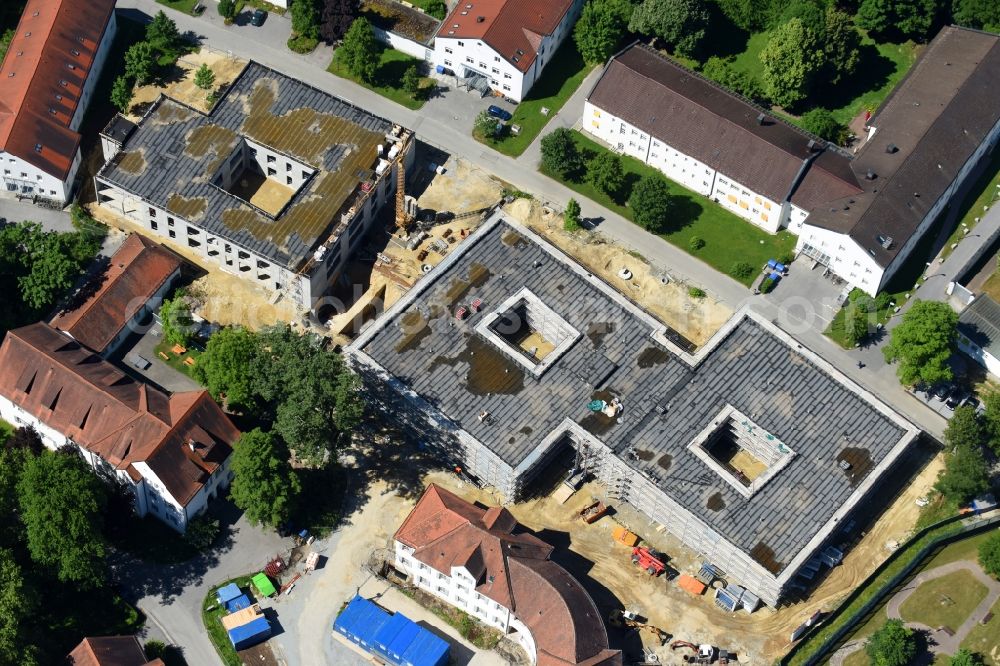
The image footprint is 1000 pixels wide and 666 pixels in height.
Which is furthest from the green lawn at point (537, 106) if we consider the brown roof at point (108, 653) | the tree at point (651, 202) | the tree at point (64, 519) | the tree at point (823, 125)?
the brown roof at point (108, 653)

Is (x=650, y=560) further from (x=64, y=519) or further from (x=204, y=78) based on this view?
(x=204, y=78)

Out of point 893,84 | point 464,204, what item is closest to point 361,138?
point 464,204

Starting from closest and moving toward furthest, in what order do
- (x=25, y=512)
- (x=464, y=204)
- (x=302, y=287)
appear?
(x=25, y=512) < (x=302, y=287) < (x=464, y=204)

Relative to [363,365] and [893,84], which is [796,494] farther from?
[893,84]

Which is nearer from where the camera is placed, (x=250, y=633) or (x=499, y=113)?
(x=250, y=633)

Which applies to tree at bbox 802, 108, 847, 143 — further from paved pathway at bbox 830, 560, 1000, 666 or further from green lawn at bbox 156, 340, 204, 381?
green lawn at bbox 156, 340, 204, 381

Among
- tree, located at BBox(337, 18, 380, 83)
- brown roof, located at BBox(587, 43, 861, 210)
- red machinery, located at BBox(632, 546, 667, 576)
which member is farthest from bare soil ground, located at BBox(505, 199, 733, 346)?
red machinery, located at BBox(632, 546, 667, 576)

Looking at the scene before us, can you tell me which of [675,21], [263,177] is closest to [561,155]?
[675,21]
